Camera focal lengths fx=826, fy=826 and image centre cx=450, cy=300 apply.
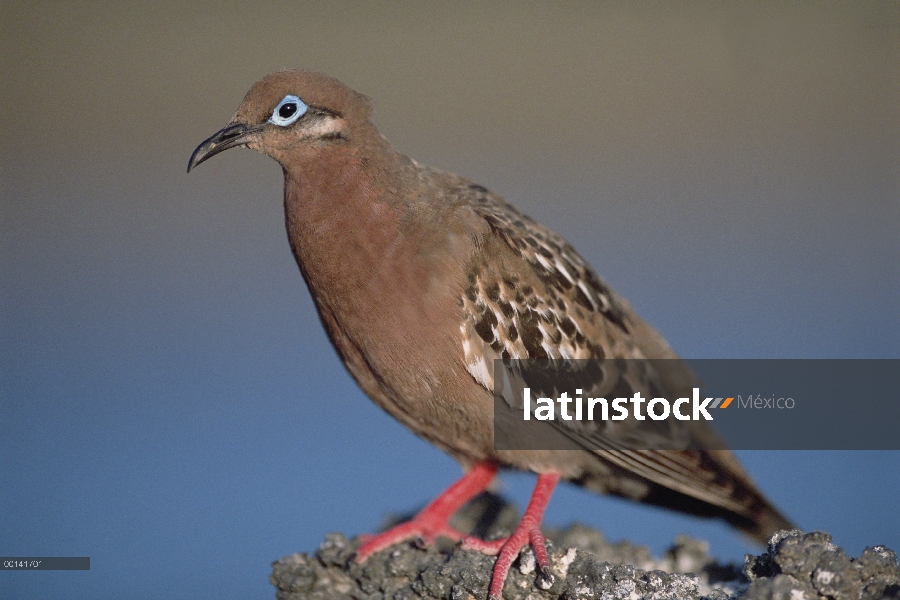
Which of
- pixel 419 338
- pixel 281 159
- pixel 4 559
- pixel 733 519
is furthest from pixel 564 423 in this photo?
pixel 4 559

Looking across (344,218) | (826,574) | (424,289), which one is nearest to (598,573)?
(826,574)

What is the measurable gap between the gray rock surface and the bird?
83mm

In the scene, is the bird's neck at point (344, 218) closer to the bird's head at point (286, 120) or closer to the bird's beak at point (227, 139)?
the bird's head at point (286, 120)

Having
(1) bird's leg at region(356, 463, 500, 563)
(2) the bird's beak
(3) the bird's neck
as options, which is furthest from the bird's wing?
(2) the bird's beak

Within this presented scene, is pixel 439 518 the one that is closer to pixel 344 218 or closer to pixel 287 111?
pixel 344 218

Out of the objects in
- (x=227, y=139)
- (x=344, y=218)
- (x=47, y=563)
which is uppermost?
(x=227, y=139)

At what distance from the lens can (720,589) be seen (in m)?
2.79

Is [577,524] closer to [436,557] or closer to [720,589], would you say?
[436,557]

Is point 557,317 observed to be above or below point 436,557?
above

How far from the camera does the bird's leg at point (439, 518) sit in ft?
11.5

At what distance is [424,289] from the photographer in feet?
10.2

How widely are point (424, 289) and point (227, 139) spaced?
0.95 metres

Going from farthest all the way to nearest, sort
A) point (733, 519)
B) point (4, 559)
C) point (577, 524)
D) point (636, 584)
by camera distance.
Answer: point (577, 524), point (733, 519), point (4, 559), point (636, 584)

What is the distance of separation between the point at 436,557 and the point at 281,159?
169 cm
